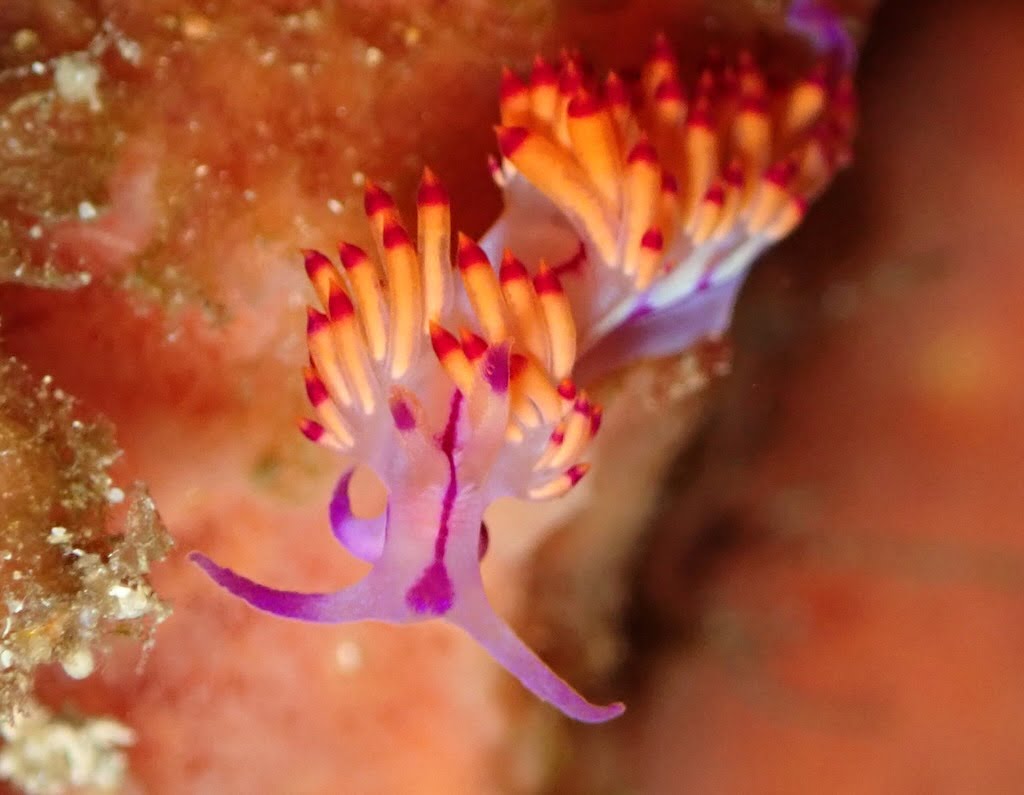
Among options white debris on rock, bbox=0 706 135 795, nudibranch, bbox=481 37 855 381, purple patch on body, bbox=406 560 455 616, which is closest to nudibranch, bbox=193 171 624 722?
purple patch on body, bbox=406 560 455 616

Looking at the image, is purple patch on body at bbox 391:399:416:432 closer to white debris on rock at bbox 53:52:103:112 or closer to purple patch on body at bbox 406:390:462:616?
purple patch on body at bbox 406:390:462:616

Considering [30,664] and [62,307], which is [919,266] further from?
[30,664]

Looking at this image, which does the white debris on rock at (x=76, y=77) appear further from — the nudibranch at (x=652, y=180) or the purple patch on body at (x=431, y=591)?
the purple patch on body at (x=431, y=591)

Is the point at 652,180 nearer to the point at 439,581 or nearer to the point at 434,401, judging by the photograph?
the point at 434,401

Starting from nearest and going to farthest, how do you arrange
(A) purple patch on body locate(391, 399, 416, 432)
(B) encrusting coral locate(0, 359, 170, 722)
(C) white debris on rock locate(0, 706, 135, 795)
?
(A) purple patch on body locate(391, 399, 416, 432)
(B) encrusting coral locate(0, 359, 170, 722)
(C) white debris on rock locate(0, 706, 135, 795)

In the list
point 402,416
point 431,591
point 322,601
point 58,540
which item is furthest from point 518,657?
point 58,540

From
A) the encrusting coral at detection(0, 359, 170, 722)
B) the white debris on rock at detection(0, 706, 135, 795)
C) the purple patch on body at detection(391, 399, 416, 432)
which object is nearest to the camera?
the purple patch on body at detection(391, 399, 416, 432)

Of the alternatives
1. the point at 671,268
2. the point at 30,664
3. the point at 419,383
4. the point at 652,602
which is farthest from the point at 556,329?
the point at 652,602

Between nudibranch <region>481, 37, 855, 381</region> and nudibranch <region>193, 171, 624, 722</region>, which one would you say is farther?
nudibranch <region>481, 37, 855, 381</region>
